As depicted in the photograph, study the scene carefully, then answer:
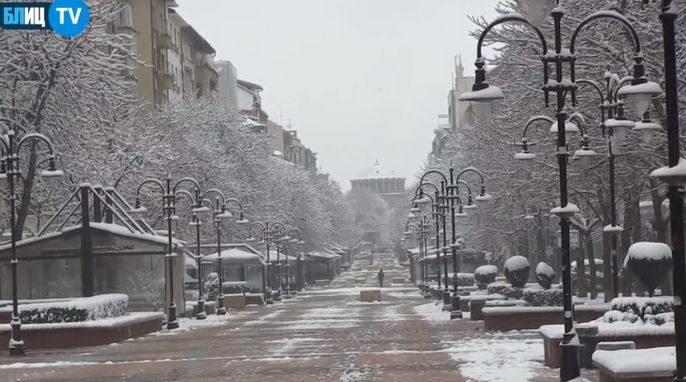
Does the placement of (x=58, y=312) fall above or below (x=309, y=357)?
above

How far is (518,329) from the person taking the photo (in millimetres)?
30922

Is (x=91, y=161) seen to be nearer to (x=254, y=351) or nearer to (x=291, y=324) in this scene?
(x=291, y=324)

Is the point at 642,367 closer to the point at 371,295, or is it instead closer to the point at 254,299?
the point at 371,295

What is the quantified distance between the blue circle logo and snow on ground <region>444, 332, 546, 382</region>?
17184 mm

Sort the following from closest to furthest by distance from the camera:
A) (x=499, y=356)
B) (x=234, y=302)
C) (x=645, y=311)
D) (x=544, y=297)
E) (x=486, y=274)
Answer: (x=645, y=311)
(x=499, y=356)
(x=544, y=297)
(x=486, y=274)
(x=234, y=302)

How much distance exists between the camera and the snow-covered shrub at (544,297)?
3111 centimetres

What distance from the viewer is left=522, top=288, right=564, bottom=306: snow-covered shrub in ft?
102

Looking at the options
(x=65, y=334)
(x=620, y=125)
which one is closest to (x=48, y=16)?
(x=65, y=334)

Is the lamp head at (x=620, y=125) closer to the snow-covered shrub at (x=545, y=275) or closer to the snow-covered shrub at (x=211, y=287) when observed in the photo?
the snow-covered shrub at (x=545, y=275)

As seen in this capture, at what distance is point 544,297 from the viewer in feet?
104

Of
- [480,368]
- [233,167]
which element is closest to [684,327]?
[480,368]

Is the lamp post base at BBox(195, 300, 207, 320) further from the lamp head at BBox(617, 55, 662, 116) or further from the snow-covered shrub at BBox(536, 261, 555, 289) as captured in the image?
the lamp head at BBox(617, 55, 662, 116)

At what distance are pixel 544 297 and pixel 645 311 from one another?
1147 centimetres

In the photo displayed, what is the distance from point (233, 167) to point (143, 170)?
73.9 ft
